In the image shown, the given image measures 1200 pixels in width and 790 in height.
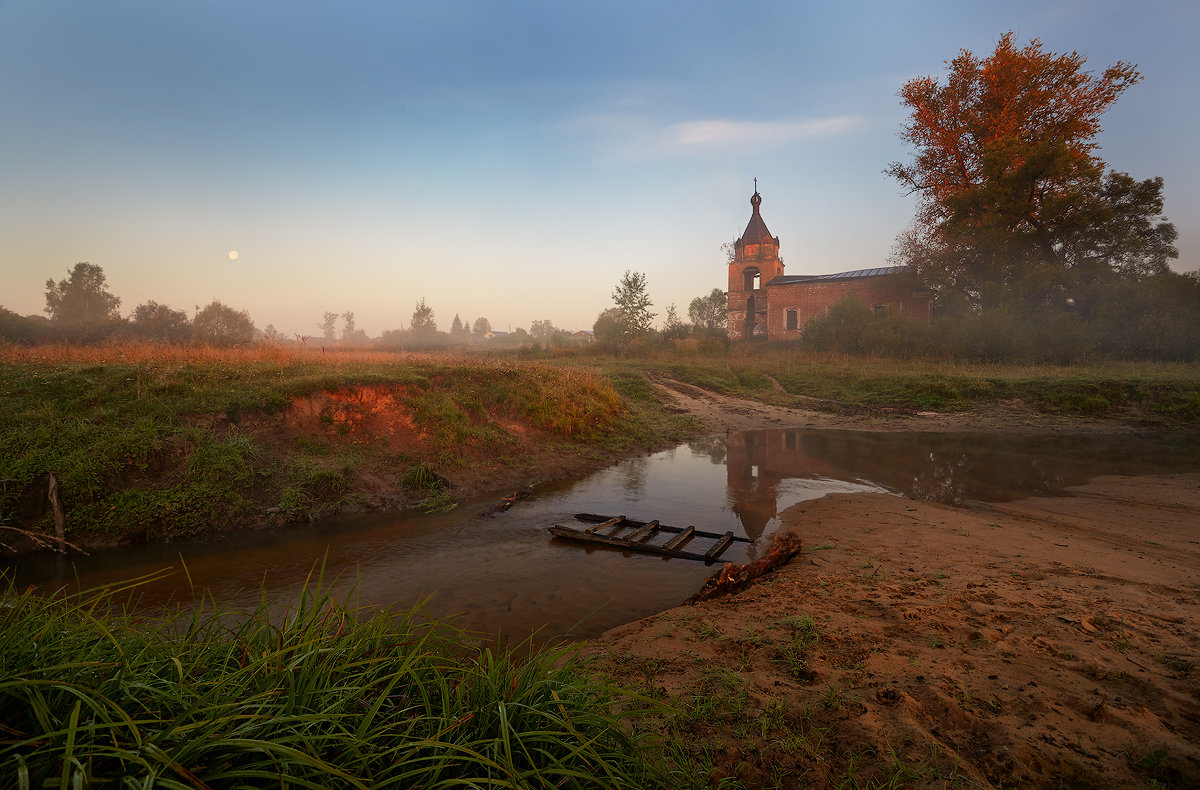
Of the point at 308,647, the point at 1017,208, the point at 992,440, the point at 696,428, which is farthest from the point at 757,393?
the point at 308,647

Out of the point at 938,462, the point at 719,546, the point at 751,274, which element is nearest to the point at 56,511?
the point at 719,546

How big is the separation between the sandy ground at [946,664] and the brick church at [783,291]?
94.9 ft

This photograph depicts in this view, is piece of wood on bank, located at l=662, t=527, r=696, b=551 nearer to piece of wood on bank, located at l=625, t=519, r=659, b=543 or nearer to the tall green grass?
piece of wood on bank, located at l=625, t=519, r=659, b=543

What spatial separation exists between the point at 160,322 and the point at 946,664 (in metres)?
36.0

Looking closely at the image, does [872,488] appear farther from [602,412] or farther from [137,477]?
[137,477]

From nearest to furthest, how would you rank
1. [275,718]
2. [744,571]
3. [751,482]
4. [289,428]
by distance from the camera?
[275,718], [744,571], [289,428], [751,482]

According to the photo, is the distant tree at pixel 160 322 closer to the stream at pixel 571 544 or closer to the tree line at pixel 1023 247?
the tree line at pixel 1023 247

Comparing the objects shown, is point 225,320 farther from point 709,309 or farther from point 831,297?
point 709,309

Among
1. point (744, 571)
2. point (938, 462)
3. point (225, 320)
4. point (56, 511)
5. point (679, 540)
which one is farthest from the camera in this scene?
point (225, 320)

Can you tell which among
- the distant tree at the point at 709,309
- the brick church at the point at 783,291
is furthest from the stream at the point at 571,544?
the distant tree at the point at 709,309

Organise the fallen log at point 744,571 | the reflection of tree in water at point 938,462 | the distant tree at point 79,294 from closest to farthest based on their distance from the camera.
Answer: the fallen log at point 744,571, the reflection of tree in water at point 938,462, the distant tree at point 79,294

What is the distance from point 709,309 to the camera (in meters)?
84.9

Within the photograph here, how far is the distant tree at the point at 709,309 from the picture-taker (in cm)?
8131

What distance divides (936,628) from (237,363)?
43.9 ft
